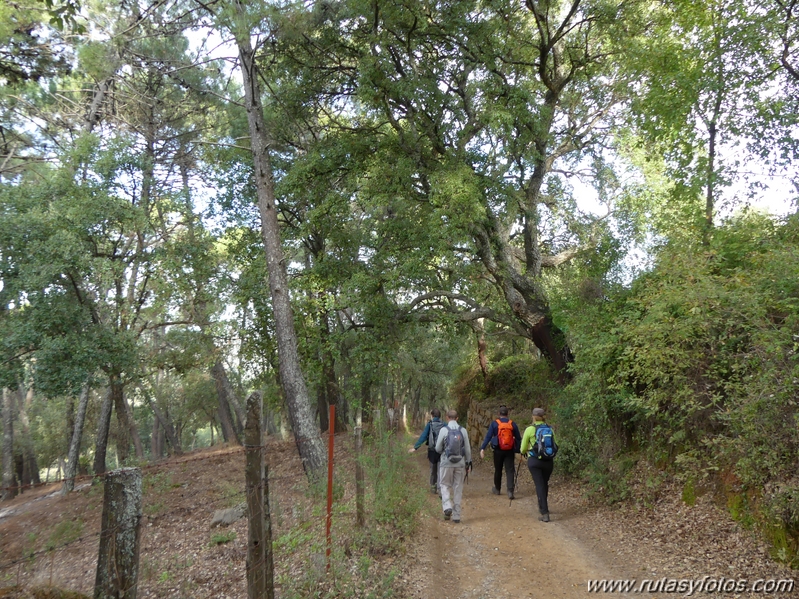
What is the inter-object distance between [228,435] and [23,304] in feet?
51.1

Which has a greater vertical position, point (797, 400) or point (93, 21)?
point (93, 21)

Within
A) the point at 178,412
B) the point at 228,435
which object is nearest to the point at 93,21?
the point at 228,435

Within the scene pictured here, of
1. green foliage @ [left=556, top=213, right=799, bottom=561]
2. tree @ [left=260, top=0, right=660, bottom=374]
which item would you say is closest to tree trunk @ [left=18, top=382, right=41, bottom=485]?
tree @ [left=260, top=0, right=660, bottom=374]

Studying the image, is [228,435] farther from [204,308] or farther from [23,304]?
[23,304]

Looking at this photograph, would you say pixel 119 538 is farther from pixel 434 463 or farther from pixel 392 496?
pixel 434 463

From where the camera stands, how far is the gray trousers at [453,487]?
8867 millimetres

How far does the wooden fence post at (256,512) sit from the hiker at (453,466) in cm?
459

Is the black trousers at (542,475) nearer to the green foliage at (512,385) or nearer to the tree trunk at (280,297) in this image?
the tree trunk at (280,297)

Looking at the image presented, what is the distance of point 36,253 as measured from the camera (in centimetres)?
1166

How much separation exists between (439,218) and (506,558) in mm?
7296

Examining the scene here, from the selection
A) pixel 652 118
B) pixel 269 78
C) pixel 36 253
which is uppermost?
pixel 269 78

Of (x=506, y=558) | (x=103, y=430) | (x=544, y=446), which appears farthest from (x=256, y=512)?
(x=103, y=430)

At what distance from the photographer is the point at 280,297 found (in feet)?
40.0

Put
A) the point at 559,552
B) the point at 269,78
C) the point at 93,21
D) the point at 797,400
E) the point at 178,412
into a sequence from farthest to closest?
the point at 178,412
the point at 269,78
the point at 93,21
the point at 559,552
the point at 797,400
